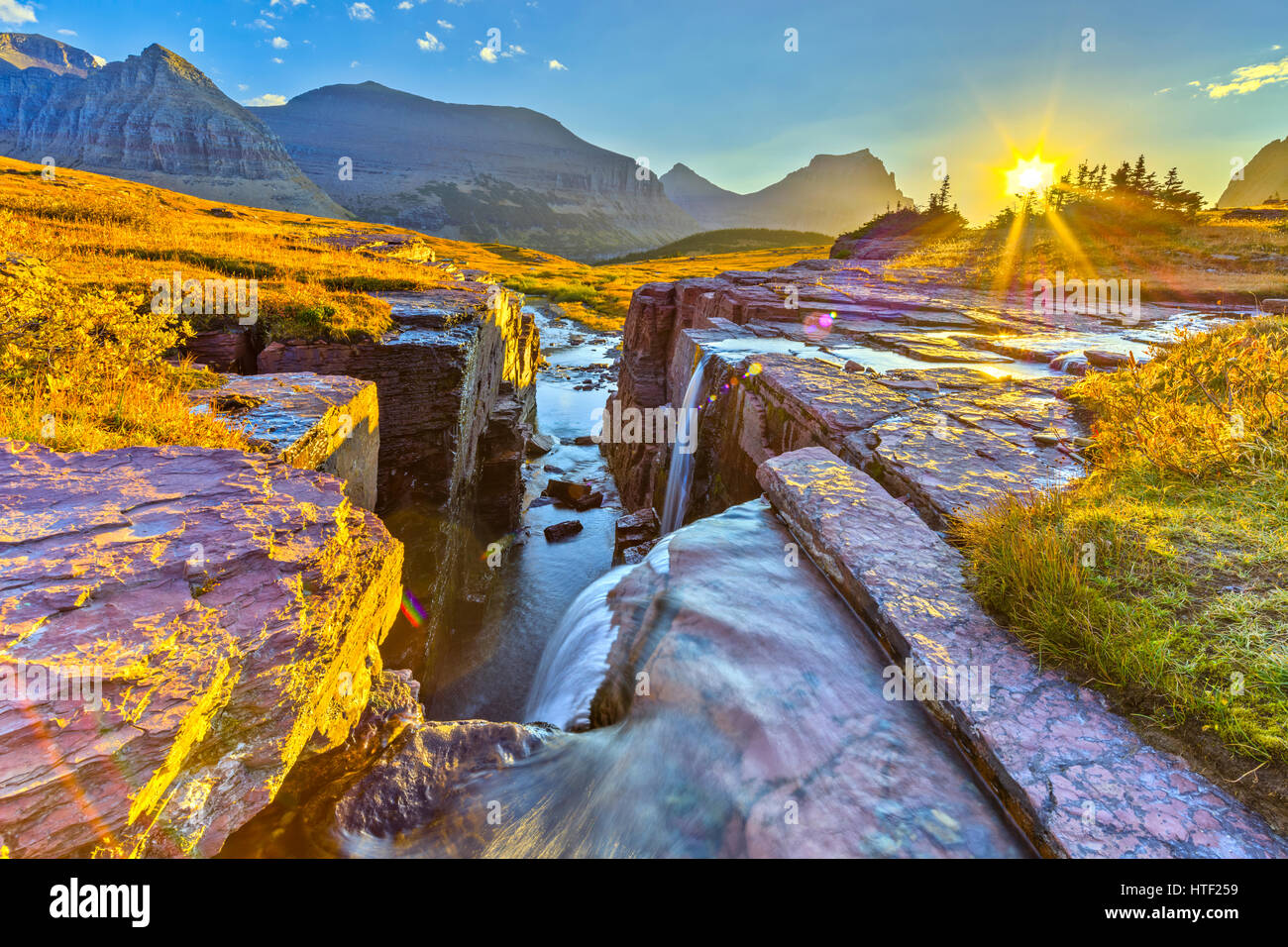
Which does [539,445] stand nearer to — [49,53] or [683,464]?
[683,464]

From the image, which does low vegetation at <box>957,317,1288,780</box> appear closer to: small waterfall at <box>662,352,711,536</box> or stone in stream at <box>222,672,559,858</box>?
stone in stream at <box>222,672,559,858</box>

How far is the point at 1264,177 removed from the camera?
99812 millimetres

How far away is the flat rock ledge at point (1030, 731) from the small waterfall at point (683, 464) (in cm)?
564

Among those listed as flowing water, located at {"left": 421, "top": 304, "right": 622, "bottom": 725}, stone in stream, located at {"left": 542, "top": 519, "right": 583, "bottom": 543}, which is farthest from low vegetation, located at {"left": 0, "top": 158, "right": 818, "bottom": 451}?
stone in stream, located at {"left": 542, "top": 519, "right": 583, "bottom": 543}

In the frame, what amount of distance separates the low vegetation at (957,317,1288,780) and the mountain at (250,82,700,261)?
14153 centimetres

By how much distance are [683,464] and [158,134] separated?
482 feet

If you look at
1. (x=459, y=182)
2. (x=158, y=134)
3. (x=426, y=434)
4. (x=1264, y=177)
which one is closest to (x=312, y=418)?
(x=426, y=434)

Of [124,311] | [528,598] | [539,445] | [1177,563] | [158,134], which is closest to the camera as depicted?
[1177,563]

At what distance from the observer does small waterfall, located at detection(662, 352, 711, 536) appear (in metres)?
9.15

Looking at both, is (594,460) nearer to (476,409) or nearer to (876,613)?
(476,409)

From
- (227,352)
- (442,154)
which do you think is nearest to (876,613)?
(227,352)

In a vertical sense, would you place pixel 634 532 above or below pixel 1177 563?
below

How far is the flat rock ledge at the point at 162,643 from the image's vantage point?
1.50 m
